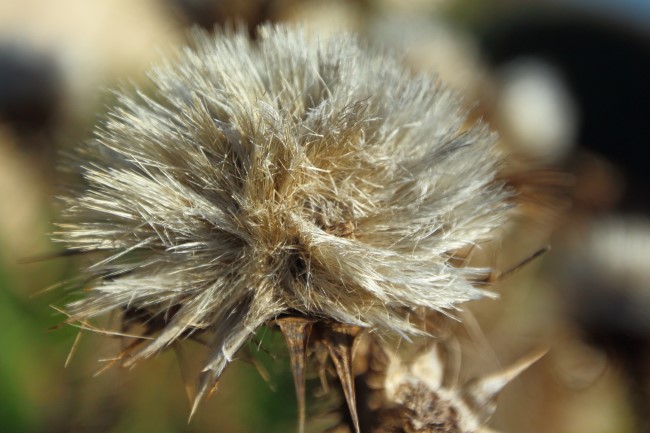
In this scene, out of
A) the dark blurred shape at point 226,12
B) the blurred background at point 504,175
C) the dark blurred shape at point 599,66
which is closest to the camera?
the blurred background at point 504,175

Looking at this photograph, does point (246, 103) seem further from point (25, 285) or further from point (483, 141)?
point (25, 285)

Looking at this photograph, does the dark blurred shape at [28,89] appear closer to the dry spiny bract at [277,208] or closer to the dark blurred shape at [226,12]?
the dark blurred shape at [226,12]

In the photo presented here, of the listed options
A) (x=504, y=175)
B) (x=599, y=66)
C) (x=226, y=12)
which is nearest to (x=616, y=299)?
(x=504, y=175)

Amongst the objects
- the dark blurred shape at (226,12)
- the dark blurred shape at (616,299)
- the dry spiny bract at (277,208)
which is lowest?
the dark blurred shape at (616,299)

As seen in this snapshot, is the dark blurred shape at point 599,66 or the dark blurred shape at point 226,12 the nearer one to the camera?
the dark blurred shape at point 226,12

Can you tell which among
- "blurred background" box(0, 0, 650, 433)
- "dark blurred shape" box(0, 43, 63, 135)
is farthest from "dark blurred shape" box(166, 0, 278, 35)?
"dark blurred shape" box(0, 43, 63, 135)

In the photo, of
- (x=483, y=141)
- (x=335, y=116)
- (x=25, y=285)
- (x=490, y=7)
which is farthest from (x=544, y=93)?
(x=25, y=285)

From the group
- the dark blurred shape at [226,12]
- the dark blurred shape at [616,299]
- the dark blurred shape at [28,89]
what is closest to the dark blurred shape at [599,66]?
the dark blurred shape at [616,299]
